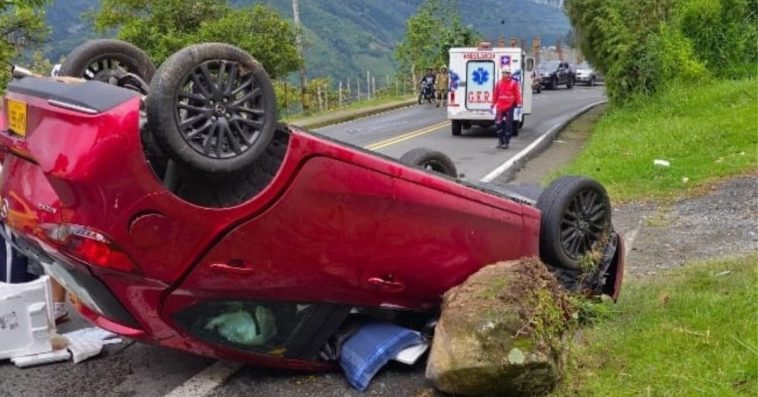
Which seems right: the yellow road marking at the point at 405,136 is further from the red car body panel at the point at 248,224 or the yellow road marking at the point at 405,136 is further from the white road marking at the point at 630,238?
the red car body panel at the point at 248,224

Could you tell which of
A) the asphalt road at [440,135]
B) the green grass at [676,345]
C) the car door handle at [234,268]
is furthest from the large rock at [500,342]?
the asphalt road at [440,135]

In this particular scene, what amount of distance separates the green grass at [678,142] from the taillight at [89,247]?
7446 mm

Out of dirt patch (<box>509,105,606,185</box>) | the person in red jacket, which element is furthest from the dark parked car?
the person in red jacket

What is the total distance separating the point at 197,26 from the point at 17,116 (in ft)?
83.3

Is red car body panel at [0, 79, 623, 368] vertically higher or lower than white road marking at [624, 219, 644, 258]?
higher

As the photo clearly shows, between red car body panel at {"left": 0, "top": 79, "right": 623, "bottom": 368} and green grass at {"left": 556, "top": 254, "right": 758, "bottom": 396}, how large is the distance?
83 centimetres

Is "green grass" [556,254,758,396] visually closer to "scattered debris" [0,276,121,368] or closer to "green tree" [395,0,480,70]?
"scattered debris" [0,276,121,368]

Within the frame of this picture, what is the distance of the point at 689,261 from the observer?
21.1ft

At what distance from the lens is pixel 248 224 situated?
3494mm

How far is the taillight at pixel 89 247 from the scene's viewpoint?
10.6 ft

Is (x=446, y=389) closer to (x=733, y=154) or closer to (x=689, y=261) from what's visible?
(x=689, y=261)

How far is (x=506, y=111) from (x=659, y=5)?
7121mm

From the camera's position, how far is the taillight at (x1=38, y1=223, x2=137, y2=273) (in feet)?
10.6

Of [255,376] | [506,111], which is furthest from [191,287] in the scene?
[506,111]
